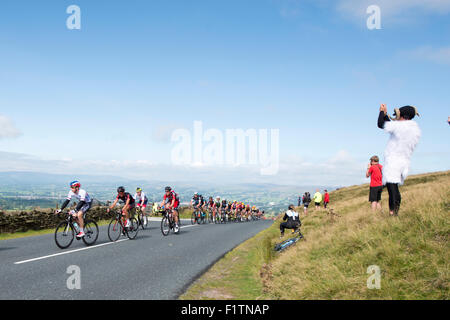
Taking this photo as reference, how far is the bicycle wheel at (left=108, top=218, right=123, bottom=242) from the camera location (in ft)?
39.1

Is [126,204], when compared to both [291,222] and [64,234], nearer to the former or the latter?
[64,234]

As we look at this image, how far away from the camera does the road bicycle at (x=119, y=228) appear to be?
1202cm

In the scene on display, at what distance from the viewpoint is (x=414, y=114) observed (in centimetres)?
551

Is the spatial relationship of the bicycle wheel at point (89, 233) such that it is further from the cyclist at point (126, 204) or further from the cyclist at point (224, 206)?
the cyclist at point (224, 206)

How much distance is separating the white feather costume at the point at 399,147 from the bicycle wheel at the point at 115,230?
9474 millimetres

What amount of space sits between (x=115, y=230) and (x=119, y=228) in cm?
24

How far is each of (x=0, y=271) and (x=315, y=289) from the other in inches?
247

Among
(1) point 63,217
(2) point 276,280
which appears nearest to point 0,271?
(2) point 276,280

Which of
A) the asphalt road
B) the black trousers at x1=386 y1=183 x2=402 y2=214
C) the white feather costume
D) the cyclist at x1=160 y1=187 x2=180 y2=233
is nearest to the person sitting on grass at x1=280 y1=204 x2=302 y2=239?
the asphalt road

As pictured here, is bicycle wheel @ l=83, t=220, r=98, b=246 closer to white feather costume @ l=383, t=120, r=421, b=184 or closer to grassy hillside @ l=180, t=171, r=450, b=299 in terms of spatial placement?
grassy hillside @ l=180, t=171, r=450, b=299

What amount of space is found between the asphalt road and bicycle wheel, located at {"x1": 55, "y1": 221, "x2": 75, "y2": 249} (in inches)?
7.5

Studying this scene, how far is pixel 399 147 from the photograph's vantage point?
5641mm

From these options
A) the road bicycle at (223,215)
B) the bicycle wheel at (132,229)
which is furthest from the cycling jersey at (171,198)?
the road bicycle at (223,215)
